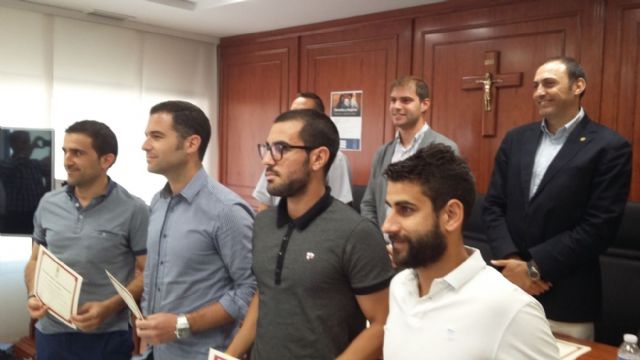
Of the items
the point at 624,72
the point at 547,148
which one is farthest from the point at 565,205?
the point at 624,72

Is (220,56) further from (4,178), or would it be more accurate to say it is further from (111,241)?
(111,241)

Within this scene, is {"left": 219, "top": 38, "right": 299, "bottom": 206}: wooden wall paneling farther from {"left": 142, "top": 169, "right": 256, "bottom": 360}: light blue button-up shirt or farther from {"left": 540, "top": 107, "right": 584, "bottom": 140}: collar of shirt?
{"left": 142, "top": 169, "right": 256, "bottom": 360}: light blue button-up shirt

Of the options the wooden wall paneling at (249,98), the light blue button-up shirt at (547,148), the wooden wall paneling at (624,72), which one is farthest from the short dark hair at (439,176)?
the wooden wall paneling at (249,98)

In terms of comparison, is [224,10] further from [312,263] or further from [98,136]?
[312,263]

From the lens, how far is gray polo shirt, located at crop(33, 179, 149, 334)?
2.15m

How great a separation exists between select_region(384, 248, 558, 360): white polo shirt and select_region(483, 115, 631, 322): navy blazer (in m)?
0.93

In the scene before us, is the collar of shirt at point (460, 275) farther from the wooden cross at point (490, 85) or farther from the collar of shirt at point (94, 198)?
the wooden cross at point (490, 85)

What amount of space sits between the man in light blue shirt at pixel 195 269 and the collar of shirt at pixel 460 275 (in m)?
0.75

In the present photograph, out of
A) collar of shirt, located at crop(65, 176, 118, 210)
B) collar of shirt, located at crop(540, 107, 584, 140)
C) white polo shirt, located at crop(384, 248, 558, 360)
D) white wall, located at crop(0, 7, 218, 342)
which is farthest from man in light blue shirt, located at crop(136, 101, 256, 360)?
white wall, located at crop(0, 7, 218, 342)

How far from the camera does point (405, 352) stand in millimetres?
1212

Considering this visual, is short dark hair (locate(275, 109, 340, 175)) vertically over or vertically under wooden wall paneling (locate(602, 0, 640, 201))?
under

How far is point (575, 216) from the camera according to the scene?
2020 mm

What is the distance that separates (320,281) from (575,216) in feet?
3.61

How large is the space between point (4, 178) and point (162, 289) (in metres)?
2.10
